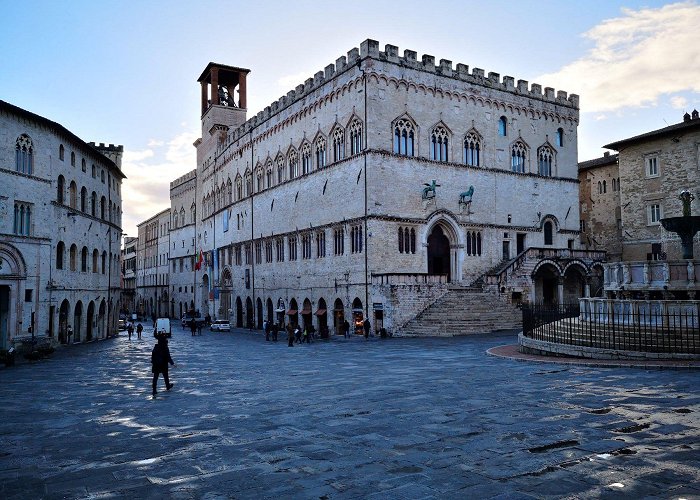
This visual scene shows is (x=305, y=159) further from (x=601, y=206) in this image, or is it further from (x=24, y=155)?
(x=601, y=206)

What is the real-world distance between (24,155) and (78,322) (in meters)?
11.4

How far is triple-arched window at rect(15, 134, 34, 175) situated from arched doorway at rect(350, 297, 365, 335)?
20.1m

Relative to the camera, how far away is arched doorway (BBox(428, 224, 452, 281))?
130ft

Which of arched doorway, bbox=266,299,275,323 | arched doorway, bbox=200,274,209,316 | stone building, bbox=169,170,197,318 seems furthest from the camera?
stone building, bbox=169,170,197,318

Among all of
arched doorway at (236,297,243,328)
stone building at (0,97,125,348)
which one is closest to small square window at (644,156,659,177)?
arched doorway at (236,297,243,328)

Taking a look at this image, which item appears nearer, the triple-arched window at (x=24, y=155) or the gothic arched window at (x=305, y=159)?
A: the triple-arched window at (x=24, y=155)

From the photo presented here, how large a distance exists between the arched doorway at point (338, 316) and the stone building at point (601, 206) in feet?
80.4

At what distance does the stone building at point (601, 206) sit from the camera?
165 feet

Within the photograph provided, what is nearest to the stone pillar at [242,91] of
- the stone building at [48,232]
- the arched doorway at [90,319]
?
the stone building at [48,232]

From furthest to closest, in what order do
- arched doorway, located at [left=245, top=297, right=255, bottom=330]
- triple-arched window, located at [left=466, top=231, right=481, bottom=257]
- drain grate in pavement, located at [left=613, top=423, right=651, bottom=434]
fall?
arched doorway, located at [left=245, top=297, right=255, bottom=330] → triple-arched window, located at [left=466, top=231, right=481, bottom=257] → drain grate in pavement, located at [left=613, top=423, right=651, bottom=434]

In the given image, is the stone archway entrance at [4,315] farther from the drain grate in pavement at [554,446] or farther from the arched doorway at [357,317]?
the drain grate in pavement at [554,446]

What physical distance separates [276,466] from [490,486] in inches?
117

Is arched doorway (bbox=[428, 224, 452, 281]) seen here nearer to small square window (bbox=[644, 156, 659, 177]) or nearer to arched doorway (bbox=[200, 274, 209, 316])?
small square window (bbox=[644, 156, 659, 177])

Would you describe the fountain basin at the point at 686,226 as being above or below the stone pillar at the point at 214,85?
below
